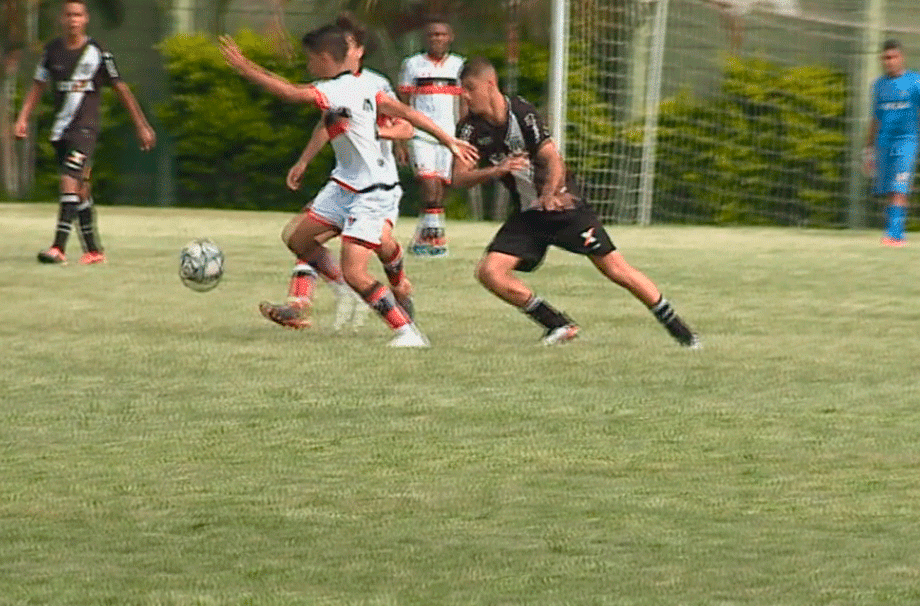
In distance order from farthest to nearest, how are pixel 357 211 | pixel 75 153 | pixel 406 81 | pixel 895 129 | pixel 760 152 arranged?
pixel 760 152, pixel 895 129, pixel 406 81, pixel 75 153, pixel 357 211

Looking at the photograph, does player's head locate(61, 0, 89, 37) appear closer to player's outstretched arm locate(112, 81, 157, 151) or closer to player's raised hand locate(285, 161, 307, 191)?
player's outstretched arm locate(112, 81, 157, 151)

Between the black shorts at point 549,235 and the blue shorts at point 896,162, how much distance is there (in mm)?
9341

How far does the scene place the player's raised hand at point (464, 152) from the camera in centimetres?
1084

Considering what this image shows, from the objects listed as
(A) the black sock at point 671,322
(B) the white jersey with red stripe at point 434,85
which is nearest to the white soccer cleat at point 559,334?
(A) the black sock at point 671,322

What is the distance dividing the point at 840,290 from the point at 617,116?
9278 mm

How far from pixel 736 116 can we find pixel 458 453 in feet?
53.9

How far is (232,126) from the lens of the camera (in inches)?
1014

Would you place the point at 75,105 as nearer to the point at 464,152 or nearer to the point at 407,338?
the point at 407,338

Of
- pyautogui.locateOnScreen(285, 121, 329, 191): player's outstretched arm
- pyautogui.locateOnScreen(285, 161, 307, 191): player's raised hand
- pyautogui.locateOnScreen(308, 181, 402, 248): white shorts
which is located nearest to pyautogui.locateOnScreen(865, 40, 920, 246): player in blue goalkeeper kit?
pyautogui.locateOnScreen(285, 121, 329, 191): player's outstretched arm

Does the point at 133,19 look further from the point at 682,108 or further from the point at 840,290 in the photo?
the point at 840,290

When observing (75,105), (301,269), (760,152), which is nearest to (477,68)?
(301,269)

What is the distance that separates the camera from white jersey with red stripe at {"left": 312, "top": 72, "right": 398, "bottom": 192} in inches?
461

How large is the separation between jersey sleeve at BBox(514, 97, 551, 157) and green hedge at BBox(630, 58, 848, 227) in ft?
41.2

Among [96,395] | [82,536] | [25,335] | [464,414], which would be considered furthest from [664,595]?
[25,335]
